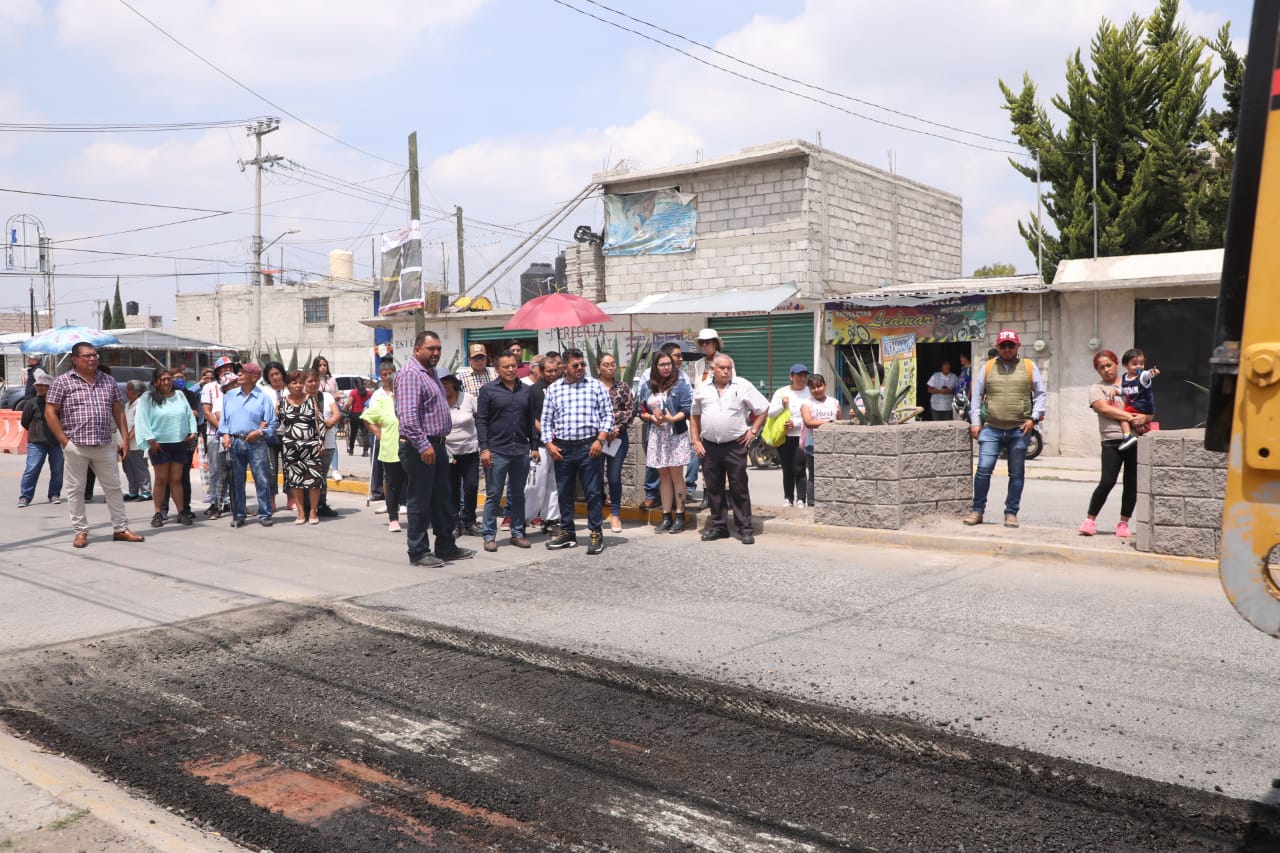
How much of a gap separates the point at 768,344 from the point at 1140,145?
9250mm

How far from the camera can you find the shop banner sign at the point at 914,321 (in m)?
20.6

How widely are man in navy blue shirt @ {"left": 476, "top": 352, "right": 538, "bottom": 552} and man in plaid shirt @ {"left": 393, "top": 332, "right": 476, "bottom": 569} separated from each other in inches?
18.1

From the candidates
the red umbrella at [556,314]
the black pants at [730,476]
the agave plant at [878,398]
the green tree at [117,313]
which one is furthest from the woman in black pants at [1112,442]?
the green tree at [117,313]

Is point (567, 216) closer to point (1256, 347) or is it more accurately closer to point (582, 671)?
point (582, 671)

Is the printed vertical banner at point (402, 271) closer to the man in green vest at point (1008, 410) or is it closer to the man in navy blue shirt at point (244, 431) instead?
the man in navy blue shirt at point (244, 431)

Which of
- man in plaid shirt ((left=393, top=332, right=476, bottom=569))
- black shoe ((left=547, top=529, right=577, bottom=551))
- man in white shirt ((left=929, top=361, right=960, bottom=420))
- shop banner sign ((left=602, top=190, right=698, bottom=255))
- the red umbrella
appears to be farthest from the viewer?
shop banner sign ((left=602, top=190, right=698, bottom=255))

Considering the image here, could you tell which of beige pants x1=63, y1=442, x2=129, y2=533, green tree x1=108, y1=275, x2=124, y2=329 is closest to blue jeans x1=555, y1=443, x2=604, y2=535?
beige pants x1=63, y1=442, x2=129, y2=533

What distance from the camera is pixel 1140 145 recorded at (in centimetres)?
2259

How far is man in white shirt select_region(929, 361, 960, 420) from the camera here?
20.4m

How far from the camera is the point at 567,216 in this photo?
29.2 meters

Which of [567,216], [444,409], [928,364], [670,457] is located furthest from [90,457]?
[567,216]

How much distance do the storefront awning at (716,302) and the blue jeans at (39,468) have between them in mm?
11844

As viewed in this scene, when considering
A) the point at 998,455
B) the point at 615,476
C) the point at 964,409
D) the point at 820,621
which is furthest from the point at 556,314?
the point at 964,409

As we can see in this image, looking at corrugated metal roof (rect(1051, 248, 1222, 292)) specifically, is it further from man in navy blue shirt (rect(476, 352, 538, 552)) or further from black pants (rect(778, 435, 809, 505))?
man in navy blue shirt (rect(476, 352, 538, 552))
